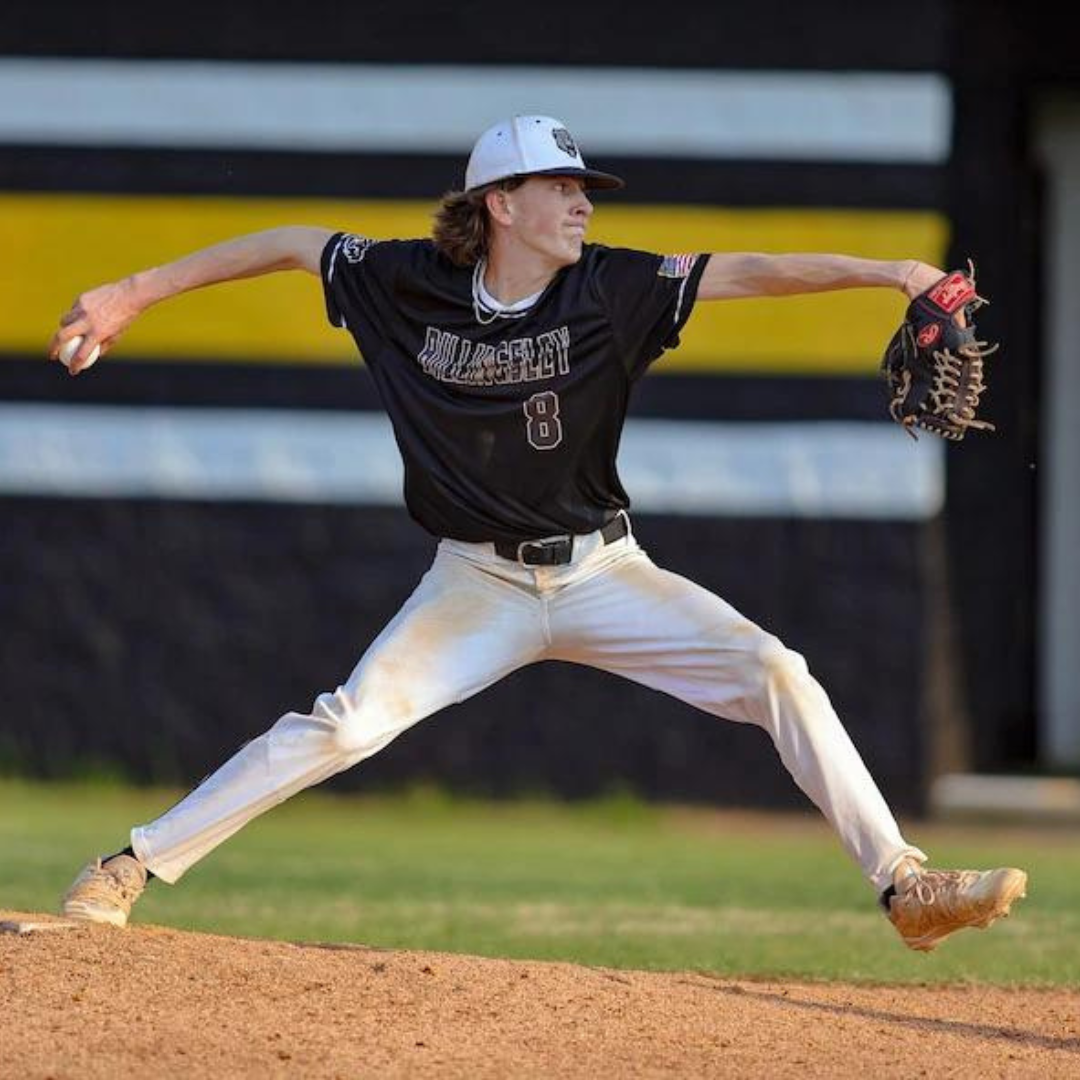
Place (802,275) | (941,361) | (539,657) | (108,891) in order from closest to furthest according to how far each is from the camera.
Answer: (941,361) < (802,275) < (108,891) < (539,657)

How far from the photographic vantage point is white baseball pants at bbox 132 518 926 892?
247 inches

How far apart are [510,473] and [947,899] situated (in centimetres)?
165

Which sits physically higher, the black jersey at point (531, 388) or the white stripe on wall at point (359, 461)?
the black jersey at point (531, 388)

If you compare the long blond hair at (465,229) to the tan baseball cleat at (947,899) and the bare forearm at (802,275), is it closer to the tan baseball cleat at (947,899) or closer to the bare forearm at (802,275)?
the bare forearm at (802,275)

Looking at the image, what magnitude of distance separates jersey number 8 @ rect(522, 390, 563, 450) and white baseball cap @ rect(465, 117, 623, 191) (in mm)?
625

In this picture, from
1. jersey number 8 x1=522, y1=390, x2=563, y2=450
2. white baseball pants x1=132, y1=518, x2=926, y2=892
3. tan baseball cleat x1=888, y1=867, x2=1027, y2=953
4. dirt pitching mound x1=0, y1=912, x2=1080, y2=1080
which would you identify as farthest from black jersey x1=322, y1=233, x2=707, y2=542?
tan baseball cleat x1=888, y1=867, x2=1027, y2=953

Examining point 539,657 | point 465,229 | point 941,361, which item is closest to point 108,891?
point 539,657

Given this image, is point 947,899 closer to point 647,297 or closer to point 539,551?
point 539,551

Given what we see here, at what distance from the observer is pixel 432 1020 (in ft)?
19.1

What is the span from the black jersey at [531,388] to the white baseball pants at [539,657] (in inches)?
4.8

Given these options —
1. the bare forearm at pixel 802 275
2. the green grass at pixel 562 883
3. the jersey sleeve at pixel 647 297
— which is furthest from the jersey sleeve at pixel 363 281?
the green grass at pixel 562 883

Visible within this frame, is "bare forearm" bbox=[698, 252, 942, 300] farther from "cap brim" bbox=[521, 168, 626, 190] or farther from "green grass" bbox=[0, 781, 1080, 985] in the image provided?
"green grass" bbox=[0, 781, 1080, 985]

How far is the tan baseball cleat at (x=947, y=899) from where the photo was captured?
5.96m

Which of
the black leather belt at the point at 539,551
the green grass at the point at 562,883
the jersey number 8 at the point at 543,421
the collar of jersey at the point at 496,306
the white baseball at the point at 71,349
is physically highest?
the collar of jersey at the point at 496,306
